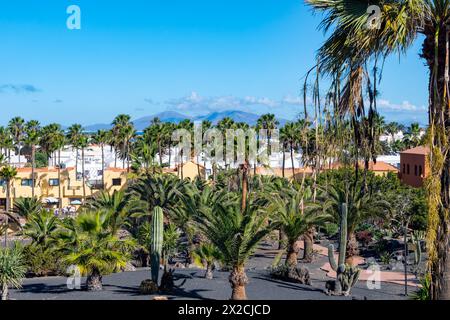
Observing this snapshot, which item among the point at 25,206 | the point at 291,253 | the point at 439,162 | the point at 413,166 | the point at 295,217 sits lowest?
the point at 291,253

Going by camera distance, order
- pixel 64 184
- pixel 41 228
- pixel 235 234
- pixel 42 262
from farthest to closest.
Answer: pixel 64 184 → pixel 41 228 → pixel 42 262 → pixel 235 234

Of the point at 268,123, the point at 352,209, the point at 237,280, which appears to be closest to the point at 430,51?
the point at 237,280

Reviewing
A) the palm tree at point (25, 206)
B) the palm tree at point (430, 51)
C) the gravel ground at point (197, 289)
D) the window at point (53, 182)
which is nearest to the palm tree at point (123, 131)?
the window at point (53, 182)

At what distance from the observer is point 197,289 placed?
24156 millimetres

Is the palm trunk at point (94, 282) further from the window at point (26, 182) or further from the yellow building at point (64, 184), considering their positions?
the window at point (26, 182)

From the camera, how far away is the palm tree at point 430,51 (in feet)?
17.2

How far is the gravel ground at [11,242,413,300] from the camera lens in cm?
2256

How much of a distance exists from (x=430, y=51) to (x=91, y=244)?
19.1 meters

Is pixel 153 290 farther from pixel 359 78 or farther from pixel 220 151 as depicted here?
pixel 220 151

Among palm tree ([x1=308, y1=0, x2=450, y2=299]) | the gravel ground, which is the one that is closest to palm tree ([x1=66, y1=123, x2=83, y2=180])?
the gravel ground

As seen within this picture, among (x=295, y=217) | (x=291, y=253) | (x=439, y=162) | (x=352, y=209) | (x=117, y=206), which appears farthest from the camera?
(x=117, y=206)

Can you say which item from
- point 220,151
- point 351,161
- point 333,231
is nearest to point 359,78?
point 351,161

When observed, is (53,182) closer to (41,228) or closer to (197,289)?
(41,228)
